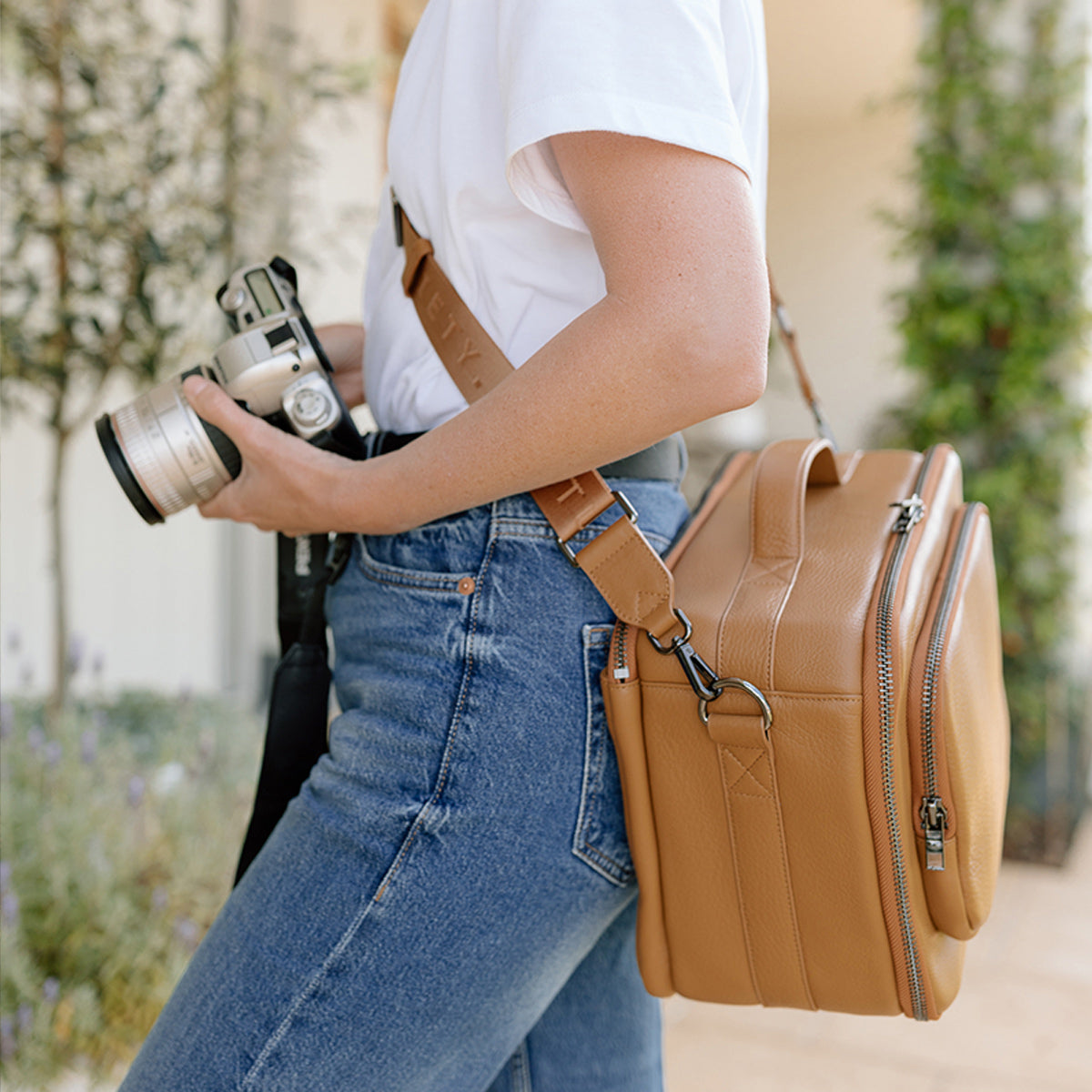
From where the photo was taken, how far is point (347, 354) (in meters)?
0.99

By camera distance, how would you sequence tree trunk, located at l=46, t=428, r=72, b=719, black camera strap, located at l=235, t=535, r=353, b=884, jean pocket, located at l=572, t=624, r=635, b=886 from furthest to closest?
tree trunk, located at l=46, t=428, r=72, b=719, black camera strap, located at l=235, t=535, r=353, b=884, jean pocket, located at l=572, t=624, r=635, b=886

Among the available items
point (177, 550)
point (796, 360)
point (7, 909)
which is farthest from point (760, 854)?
point (177, 550)

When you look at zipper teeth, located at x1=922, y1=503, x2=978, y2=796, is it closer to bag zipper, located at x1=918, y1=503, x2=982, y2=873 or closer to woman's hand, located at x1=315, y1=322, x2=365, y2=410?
bag zipper, located at x1=918, y1=503, x2=982, y2=873

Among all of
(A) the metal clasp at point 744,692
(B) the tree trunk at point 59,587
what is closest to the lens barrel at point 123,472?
(A) the metal clasp at point 744,692

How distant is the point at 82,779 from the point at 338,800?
147 cm

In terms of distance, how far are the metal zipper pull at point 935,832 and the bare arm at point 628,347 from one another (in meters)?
0.27

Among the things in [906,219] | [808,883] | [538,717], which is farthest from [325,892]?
[906,219]

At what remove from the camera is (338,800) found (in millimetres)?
683

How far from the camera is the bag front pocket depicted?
0.63 metres

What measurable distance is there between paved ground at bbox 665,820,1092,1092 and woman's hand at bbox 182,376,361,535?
162cm

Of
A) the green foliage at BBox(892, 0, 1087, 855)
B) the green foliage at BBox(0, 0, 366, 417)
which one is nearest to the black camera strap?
the green foliage at BBox(0, 0, 366, 417)

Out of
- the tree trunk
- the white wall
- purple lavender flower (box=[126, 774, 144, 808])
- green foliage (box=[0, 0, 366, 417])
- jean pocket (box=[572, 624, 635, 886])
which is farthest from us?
the white wall

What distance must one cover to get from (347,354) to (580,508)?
408 millimetres

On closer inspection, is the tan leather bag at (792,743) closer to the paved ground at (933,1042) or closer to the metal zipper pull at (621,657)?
the metal zipper pull at (621,657)
